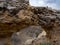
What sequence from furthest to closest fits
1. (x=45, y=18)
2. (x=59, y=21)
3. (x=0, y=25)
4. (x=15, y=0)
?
(x=59, y=21)
(x=45, y=18)
(x=15, y=0)
(x=0, y=25)

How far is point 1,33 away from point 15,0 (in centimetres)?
77

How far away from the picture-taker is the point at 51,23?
20.0ft

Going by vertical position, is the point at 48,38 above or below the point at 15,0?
below

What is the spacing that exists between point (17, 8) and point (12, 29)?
419 millimetres

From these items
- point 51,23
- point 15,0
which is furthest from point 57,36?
point 15,0

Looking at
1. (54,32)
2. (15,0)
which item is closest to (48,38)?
(54,32)

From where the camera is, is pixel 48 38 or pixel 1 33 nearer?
pixel 1 33

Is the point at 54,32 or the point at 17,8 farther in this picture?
the point at 54,32

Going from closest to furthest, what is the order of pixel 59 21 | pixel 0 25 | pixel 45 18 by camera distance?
pixel 0 25
pixel 45 18
pixel 59 21

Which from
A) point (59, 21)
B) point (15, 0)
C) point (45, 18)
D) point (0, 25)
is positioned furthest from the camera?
point (59, 21)

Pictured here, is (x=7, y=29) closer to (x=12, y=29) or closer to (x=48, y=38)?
(x=12, y=29)

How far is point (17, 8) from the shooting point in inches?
136

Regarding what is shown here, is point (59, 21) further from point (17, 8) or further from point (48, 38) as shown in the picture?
point (17, 8)

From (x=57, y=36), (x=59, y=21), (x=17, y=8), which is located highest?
(x=17, y=8)
